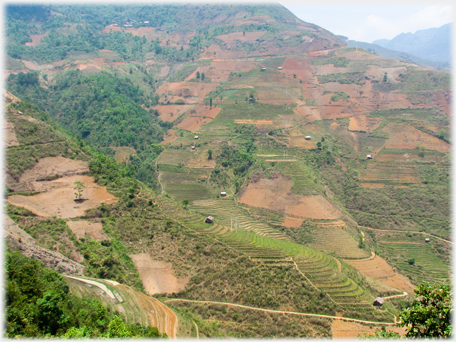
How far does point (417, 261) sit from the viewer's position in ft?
137

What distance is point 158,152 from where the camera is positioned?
6519cm

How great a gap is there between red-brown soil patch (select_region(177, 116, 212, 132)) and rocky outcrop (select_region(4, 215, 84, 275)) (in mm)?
45621

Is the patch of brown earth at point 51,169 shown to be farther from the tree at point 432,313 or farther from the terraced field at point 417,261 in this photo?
the terraced field at point 417,261

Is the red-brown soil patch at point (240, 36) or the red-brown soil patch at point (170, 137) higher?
the red-brown soil patch at point (240, 36)

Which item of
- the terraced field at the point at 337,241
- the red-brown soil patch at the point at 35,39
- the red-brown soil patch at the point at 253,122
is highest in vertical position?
the red-brown soil patch at the point at 35,39

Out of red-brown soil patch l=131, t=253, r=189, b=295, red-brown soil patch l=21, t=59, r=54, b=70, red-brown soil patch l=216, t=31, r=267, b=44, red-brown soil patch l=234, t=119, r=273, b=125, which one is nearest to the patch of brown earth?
red-brown soil patch l=131, t=253, r=189, b=295

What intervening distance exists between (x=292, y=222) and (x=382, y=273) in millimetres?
10877

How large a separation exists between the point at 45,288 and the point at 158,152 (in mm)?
46366

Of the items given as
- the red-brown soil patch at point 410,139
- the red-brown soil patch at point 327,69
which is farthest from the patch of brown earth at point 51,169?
the red-brown soil patch at point 327,69

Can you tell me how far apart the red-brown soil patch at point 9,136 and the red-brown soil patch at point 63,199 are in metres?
6.52

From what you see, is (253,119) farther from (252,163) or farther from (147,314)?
(147,314)

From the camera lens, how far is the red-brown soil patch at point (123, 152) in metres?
62.1

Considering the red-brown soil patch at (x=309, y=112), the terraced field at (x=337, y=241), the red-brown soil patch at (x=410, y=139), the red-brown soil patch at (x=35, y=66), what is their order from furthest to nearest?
the red-brown soil patch at (x=35, y=66)
the red-brown soil patch at (x=309, y=112)
the red-brown soil patch at (x=410, y=139)
the terraced field at (x=337, y=241)

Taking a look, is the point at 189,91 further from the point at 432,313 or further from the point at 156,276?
A: the point at 432,313
